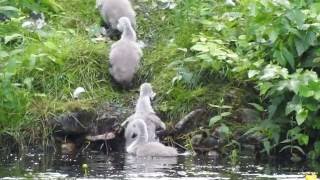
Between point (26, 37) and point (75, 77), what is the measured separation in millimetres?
843

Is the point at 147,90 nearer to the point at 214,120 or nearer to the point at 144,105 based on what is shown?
the point at 144,105

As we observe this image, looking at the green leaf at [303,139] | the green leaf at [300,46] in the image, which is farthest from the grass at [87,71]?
the green leaf at [303,139]

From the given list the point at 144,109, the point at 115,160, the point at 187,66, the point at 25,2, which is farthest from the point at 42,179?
the point at 25,2

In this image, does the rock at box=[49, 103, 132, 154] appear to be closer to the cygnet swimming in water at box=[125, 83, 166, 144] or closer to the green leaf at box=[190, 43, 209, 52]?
the cygnet swimming in water at box=[125, 83, 166, 144]

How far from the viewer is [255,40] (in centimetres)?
1041

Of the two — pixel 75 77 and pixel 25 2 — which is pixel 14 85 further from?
pixel 25 2

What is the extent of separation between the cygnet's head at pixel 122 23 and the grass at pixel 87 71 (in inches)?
8.5

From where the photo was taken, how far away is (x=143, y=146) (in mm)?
9547

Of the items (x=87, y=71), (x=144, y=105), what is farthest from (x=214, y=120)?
(x=87, y=71)

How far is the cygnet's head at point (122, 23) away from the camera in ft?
35.8

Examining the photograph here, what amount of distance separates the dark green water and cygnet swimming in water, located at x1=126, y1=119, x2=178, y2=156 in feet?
0.31

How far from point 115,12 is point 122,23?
0.47 metres

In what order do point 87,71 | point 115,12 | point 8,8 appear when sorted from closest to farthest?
point 87,71 → point 8,8 → point 115,12

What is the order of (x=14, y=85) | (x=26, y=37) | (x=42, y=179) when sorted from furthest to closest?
(x=26, y=37), (x=14, y=85), (x=42, y=179)
